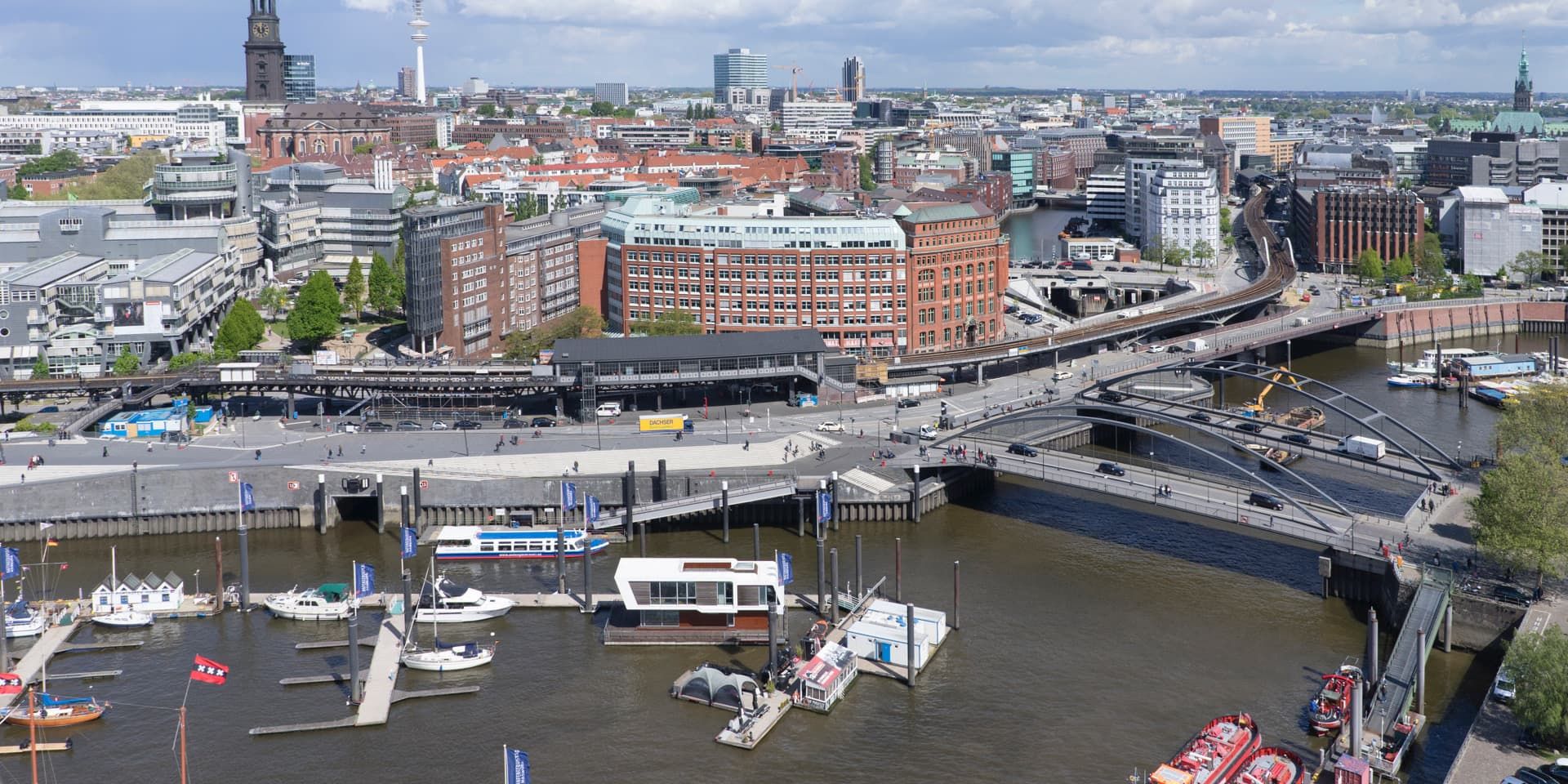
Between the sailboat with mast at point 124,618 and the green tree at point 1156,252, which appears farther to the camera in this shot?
the green tree at point 1156,252

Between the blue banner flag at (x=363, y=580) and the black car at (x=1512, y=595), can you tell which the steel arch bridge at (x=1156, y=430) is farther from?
the blue banner flag at (x=363, y=580)

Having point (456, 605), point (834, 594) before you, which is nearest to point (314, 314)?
point (456, 605)

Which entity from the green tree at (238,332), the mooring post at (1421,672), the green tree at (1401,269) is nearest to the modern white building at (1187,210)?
the green tree at (1401,269)

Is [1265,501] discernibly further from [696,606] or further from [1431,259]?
[1431,259]

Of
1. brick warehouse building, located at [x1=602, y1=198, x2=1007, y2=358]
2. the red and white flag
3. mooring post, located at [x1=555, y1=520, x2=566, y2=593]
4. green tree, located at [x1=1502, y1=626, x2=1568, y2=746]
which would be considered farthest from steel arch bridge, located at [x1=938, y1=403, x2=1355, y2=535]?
the red and white flag

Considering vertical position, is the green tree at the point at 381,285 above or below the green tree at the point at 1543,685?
above
